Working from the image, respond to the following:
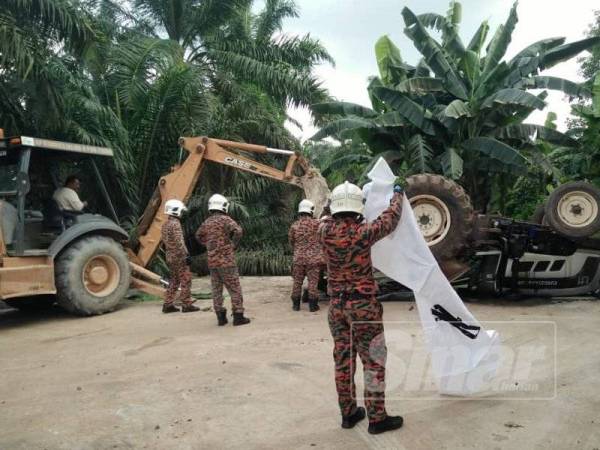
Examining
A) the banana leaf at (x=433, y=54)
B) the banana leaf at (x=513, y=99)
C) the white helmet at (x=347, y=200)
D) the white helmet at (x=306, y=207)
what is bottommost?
the white helmet at (x=347, y=200)

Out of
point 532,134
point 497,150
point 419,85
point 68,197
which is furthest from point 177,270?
point 532,134

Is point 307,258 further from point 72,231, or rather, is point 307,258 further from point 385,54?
point 385,54

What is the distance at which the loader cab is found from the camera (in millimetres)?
7977

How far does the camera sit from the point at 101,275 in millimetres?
8945

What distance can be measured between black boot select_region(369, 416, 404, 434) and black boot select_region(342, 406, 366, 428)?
175 mm

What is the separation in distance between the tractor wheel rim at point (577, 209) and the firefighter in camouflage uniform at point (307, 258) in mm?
3651

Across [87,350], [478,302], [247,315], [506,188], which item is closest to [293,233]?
[247,315]

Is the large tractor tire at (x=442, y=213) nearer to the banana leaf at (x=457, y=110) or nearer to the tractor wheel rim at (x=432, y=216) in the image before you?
the tractor wheel rim at (x=432, y=216)

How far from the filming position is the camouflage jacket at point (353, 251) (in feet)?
13.2

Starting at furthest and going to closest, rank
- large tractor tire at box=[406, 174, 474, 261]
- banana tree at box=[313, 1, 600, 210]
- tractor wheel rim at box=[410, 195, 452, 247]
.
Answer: banana tree at box=[313, 1, 600, 210] < tractor wheel rim at box=[410, 195, 452, 247] < large tractor tire at box=[406, 174, 474, 261]

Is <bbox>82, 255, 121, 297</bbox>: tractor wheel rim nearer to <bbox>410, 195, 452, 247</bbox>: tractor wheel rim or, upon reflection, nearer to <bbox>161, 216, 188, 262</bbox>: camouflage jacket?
<bbox>161, 216, 188, 262</bbox>: camouflage jacket

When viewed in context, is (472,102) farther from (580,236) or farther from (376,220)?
(376,220)

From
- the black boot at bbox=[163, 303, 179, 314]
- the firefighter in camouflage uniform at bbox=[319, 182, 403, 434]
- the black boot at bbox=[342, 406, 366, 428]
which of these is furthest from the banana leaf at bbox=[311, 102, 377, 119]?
the black boot at bbox=[342, 406, 366, 428]

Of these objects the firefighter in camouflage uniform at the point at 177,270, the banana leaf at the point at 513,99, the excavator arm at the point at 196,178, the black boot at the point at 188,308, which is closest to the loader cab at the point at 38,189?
the excavator arm at the point at 196,178
